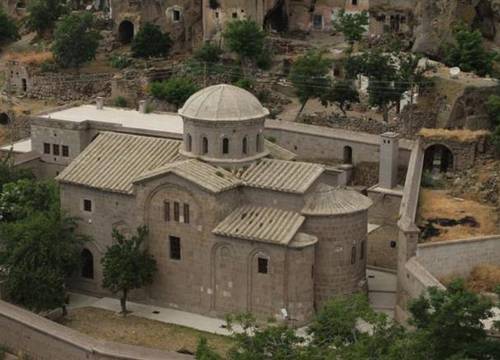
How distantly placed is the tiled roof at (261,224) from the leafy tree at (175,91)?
77.7 feet

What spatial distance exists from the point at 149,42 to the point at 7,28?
13150 mm

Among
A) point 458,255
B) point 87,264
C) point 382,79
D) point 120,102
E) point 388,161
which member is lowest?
point 87,264

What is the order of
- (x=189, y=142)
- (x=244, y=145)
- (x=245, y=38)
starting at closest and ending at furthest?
1. (x=244, y=145)
2. (x=189, y=142)
3. (x=245, y=38)

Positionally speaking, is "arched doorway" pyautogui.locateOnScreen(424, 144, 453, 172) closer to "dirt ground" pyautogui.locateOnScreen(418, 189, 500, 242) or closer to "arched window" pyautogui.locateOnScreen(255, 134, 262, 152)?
"dirt ground" pyautogui.locateOnScreen(418, 189, 500, 242)

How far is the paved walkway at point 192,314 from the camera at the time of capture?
46.7 meters

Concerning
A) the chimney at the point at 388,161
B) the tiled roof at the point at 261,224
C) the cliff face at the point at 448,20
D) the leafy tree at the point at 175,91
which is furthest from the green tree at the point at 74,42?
the tiled roof at the point at 261,224

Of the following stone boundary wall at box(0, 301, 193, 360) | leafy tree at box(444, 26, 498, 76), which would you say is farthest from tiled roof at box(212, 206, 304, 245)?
leafy tree at box(444, 26, 498, 76)

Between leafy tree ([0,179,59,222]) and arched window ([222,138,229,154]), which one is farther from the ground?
arched window ([222,138,229,154])

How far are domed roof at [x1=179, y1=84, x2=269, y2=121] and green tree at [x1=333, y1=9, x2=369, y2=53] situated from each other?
79.9ft

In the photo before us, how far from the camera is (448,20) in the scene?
227 ft

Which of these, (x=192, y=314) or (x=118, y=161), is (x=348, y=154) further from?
(x=192, y=314)

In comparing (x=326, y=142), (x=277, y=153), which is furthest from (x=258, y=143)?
(x=326, y=142)

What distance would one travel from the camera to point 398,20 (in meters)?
74.6

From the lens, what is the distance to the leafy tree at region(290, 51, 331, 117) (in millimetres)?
65312
